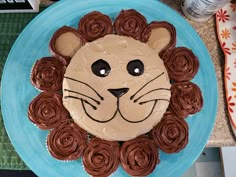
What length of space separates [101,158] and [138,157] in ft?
0.23

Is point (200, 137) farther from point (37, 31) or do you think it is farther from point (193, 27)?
point (37, 31)

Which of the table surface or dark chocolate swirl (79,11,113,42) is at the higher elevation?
dark chocolate swirl (79,11,113,42)

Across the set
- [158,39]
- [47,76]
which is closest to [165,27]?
[158,39]

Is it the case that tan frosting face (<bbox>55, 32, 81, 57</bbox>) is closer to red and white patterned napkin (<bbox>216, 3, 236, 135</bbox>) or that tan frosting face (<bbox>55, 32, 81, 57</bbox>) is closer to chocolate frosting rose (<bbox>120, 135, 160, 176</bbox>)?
chocolate frosting rose (<bbox>120, 135, 160, 176</bbox>)

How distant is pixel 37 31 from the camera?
74cm

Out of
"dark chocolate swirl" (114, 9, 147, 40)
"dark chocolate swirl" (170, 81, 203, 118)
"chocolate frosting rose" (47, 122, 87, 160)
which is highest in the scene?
"dark chocolate swirl" (114, 9, 147, 40)

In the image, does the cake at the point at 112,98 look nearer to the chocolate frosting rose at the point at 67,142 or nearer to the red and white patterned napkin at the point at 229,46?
the chocolate frosting rose at the point at 67,142

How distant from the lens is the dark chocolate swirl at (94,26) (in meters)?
0.72

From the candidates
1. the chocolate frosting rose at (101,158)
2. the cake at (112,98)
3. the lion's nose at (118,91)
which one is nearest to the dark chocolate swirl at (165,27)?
the cake at (112,98)

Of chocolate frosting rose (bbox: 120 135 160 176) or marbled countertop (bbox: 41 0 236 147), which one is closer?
chocolate frosting rose (bbox: 120 135 160 176)

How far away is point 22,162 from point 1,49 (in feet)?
0.87

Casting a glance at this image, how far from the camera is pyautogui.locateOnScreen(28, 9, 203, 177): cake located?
667 millimetres

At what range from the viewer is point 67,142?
0.67m

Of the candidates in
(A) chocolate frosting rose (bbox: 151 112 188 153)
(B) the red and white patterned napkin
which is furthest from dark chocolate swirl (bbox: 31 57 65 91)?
(B) the red and white patterned napkin
